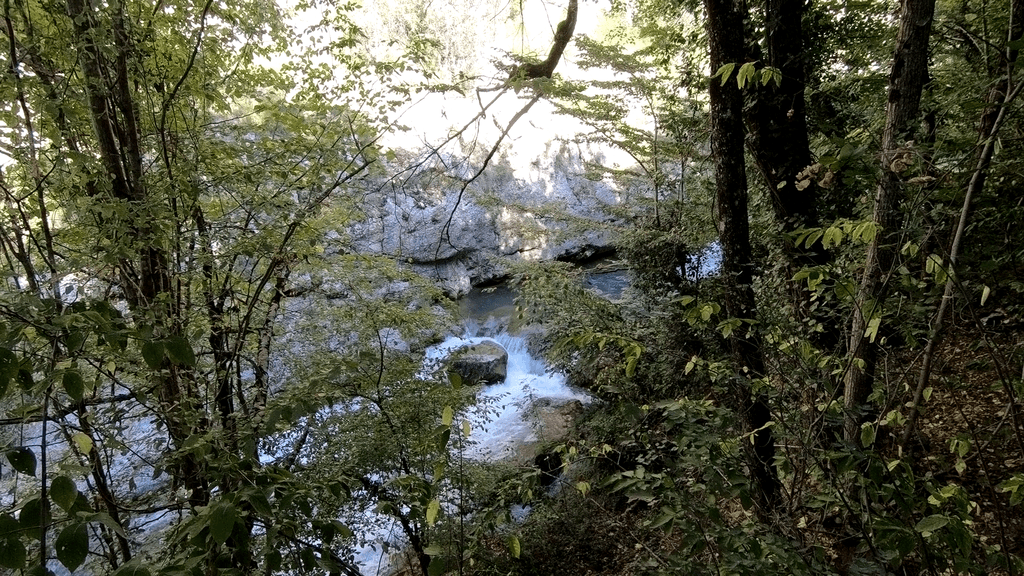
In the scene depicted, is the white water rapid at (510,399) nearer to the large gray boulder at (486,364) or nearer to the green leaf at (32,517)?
the large gray boulder at (486,364)

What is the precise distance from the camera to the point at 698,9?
4879 millimetres

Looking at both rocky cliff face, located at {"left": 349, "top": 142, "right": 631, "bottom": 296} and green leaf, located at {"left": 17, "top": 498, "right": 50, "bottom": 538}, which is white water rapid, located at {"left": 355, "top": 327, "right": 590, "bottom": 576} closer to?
rocky cliff face, located at {"left": 349, "top": 142, "right": 631, "bottom": 296}

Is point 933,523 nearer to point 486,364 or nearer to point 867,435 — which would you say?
point 867,435

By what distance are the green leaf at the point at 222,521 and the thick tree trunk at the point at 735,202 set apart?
7.96 feet

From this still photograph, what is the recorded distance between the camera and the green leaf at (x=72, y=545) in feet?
2.89

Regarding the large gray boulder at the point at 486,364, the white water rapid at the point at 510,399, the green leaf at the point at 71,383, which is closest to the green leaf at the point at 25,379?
the green leaf at the point at 71,383

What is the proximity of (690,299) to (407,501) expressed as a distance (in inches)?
61.7

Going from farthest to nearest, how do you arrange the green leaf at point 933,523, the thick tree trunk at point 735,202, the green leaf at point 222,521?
the thick tree trunk at point 735,202
the green leaf at point 933,523
the green leaf at point 222,521

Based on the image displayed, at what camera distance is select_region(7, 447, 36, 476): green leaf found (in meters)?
0.89

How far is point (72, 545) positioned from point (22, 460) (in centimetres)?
18

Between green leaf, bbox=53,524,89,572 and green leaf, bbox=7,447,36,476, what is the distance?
123mm

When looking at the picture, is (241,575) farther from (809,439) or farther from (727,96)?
(727,96)

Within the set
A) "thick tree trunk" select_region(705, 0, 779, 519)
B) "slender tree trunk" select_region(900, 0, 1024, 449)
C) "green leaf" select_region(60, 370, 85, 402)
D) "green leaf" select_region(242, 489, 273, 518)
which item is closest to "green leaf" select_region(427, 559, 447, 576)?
"green leaf" select_region(242, 489, 273, 518)

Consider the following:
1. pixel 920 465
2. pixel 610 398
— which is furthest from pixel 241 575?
pixel 610 398
